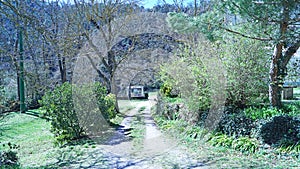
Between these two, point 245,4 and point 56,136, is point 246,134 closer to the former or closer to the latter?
point 245,4

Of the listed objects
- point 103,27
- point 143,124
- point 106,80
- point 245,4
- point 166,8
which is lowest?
point 143,124

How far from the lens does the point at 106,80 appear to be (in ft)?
45.0

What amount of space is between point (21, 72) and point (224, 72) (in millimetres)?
5045

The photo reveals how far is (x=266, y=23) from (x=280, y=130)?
6.82ft

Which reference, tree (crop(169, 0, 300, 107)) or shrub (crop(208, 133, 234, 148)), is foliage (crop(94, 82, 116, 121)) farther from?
tree (crop(169, 0, 300, 107))

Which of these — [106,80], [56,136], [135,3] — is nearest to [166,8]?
[135,3]

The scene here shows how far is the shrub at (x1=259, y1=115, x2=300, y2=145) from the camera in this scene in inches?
197

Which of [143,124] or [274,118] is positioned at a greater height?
[274,118]

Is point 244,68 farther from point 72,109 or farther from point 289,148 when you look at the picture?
point 72,109

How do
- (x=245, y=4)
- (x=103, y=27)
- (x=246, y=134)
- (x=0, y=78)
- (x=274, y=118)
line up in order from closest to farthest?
(x=245, y=4) < (x=274, y=118) < (x=246, y=134) < (x=0, y=78) < (x=103, y=27)

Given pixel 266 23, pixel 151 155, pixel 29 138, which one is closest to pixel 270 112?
pixel 266 23

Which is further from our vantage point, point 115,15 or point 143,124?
point 115,15

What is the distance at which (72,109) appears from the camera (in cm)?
755

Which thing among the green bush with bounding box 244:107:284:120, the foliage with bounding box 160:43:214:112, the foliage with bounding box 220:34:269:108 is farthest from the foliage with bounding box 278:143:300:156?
the foliage with bounding box 160:43:214:112
